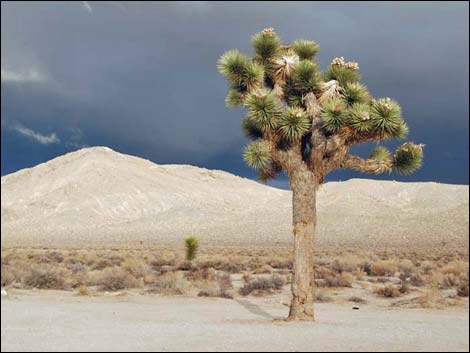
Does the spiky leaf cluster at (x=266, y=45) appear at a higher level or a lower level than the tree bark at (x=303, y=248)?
higher

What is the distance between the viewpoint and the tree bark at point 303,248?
14930mm

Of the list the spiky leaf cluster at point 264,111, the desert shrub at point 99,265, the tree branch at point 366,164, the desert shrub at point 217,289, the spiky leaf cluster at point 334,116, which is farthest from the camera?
the desert shrub at point 99,265

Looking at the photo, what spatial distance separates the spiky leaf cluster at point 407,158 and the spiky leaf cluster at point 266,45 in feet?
14.4

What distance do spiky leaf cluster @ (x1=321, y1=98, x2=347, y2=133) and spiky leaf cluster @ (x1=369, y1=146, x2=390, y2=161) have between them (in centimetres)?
231

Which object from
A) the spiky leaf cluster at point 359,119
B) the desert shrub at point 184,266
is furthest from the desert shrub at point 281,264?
the spiky leaf cluster at point 359,119

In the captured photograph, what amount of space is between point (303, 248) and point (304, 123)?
10.2ft

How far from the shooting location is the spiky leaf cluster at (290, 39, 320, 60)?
17.5 metres

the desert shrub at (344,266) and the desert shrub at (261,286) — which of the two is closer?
the desert shrub at (261,286)

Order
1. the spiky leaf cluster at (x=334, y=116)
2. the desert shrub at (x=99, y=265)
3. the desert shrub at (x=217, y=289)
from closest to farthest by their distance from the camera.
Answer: the spiky leaf cluster at (x=334, y=116), the desert shrub at (x=217, y=289), the desert shrub at (x=99, y=265)

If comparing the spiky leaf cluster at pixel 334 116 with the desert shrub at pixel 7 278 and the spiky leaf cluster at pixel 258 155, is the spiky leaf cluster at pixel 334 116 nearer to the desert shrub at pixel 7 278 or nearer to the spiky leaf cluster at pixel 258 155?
the spiky leaf cluster at pixel 258 155

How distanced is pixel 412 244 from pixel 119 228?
4492 centimetres

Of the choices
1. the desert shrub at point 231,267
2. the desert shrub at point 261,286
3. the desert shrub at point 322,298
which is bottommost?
the desert shrub at point 322,298

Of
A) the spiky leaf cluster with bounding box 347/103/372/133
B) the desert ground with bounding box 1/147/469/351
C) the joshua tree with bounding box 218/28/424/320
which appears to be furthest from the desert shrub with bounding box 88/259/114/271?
the spiky leaf cluster with bounding box 347/103/372/133

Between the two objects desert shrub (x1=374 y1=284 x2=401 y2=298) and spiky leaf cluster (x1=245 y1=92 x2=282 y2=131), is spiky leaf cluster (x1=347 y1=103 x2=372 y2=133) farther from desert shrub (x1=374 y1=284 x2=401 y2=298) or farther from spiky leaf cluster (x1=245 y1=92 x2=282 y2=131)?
desert shrub (x1=374 y1=284 x2=401 y2=298)
